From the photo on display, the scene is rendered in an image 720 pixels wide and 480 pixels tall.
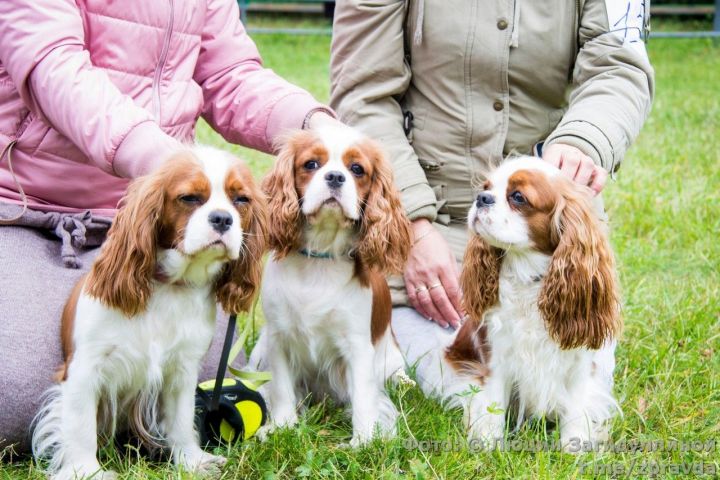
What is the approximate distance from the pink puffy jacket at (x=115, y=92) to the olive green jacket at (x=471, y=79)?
42cm

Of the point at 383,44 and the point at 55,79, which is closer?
the point at 55,79

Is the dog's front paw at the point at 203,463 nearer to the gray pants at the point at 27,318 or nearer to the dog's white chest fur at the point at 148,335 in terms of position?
the dog's white chest fur at the point at 148,335

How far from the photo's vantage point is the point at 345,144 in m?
2.77

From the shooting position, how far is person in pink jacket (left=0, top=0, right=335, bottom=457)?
2645 mm

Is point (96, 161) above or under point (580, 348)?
above

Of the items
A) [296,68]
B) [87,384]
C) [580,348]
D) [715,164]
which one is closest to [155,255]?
[87,384]

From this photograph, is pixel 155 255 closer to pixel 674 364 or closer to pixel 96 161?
pixel 96 161

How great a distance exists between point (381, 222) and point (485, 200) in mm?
344

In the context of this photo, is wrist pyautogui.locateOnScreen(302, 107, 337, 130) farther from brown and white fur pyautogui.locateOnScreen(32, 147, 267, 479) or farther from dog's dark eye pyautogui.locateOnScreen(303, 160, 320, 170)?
brown and white fur pyautogui.locateOnScreen(32, 147, 267, 479)

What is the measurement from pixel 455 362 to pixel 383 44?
1220mm

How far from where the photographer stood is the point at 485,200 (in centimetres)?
265

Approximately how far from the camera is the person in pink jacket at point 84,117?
2.64 metres

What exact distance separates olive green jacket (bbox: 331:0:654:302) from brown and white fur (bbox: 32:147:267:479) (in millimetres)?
957

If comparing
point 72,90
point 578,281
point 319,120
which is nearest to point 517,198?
point 578,281
